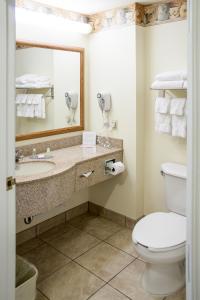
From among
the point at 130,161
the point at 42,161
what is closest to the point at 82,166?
the point at 42,161

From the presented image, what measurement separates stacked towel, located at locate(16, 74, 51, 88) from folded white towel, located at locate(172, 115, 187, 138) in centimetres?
125

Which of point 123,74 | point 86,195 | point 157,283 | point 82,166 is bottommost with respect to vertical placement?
point 157,283

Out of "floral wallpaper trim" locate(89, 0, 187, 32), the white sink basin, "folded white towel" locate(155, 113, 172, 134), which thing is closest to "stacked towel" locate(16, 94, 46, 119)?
the white sink basin

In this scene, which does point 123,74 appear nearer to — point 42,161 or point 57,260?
point 42,161

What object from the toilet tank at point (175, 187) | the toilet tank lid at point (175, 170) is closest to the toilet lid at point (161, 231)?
the toilet tank at point (175, 187)

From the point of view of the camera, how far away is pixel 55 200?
208 centimetres

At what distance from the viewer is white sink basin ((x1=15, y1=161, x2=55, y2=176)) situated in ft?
7.43

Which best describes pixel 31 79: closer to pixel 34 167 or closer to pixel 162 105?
pixel 34 167

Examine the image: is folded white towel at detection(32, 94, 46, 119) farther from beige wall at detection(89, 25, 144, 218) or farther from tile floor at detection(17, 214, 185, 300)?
tile floor at detection(17, 214, 185, 300)

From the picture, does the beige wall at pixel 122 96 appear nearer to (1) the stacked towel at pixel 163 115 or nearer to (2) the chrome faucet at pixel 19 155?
(1) the stacked towel at pixel 163 115

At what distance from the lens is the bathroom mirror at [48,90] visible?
2.44 metres

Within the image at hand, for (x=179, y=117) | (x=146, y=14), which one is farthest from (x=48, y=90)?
(x=179, y=117)

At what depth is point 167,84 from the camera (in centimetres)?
230

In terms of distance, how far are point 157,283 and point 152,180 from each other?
1.03 m
